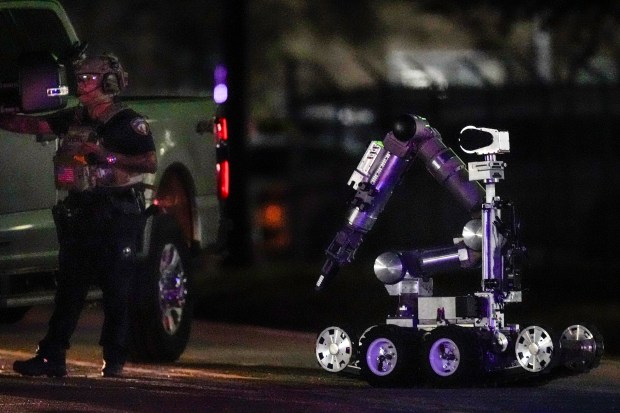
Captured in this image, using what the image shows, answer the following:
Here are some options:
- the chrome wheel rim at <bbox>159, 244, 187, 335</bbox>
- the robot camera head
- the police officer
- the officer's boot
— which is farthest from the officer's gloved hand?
the robot camera head

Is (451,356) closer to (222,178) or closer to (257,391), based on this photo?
(257,391)

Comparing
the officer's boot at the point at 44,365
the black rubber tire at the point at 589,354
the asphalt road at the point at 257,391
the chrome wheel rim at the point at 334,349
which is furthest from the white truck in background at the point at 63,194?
the black rubber tire at the point at 589,354

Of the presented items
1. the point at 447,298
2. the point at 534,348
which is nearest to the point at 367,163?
the point at 447,298

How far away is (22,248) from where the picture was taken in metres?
12.1

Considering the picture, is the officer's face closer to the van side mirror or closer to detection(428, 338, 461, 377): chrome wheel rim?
the van side mirror

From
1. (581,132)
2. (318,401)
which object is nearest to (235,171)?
(581,132)

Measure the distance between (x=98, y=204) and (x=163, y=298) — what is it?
1.47 m

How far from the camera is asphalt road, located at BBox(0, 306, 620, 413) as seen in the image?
33.0 ft

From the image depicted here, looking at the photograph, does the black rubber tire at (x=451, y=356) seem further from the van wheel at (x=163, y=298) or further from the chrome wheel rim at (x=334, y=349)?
the van wheel at (x=163, y=298)

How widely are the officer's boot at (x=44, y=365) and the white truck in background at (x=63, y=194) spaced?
53 centimetres

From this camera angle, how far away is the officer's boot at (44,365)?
11539 millimetres

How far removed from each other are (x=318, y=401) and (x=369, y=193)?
1.53 metres

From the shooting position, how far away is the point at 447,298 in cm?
1115

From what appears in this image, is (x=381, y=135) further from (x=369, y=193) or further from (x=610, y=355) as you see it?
(x=369, y=193)
